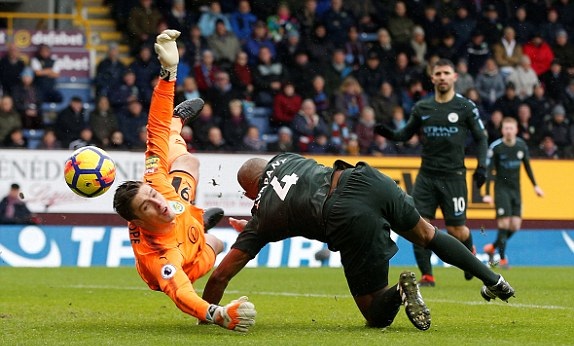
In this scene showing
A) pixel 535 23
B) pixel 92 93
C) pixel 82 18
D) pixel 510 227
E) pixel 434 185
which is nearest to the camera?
pixel 434 185

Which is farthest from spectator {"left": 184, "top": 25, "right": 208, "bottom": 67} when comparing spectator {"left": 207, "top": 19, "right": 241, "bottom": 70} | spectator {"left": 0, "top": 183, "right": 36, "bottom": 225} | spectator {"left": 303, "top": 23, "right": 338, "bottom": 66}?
spectator {"left": 0, "top": 183, "right": 36, "bottom": 225}

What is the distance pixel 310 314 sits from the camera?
32.9 feet

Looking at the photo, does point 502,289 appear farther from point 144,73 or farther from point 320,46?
point 320,46

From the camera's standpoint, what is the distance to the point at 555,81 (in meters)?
25.3

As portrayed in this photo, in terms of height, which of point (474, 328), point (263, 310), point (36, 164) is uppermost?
point (474, 328)

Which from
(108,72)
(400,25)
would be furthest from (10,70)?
(400,25)

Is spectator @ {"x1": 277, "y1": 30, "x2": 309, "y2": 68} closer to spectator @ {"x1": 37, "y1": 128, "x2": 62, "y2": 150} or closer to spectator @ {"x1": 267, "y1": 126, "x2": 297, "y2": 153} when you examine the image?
spectator @ {"x1": 267, "y1": 126, "x2": 297, "y2": 153}

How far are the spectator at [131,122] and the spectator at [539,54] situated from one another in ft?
31.4

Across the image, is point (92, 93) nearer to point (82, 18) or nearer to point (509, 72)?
point (82, 18)

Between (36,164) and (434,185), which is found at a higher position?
(434,185)

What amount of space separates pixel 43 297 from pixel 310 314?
3.44m

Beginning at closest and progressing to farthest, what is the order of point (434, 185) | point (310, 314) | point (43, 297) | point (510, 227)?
point (310, 314), point (43, 297), point (434, 185), point (510, 227)

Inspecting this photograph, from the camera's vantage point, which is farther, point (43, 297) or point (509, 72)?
point (509, 72)

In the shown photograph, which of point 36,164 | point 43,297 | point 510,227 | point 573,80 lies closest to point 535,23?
point 573,80
